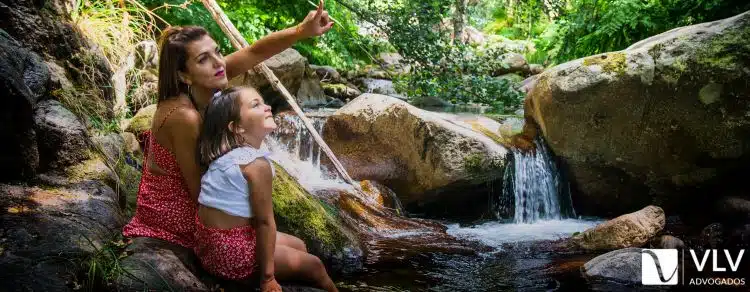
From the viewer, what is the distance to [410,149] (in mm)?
6980

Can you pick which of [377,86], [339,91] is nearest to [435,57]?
[339,91]

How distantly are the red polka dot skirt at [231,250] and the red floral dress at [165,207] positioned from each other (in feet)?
0.71

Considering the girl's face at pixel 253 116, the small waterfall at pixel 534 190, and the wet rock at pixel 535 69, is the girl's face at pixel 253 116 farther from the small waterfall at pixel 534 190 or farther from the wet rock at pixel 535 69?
the wet rock at pixel 535 69

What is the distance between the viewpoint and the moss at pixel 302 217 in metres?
4.27

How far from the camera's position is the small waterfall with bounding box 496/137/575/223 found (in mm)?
7070

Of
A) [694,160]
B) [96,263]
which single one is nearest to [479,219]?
[694,160]

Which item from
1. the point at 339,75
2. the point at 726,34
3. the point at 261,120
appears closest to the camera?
the point at 261,120

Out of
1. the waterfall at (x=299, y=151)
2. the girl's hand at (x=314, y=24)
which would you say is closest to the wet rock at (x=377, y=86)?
the waterfall at (x=299, y=151)

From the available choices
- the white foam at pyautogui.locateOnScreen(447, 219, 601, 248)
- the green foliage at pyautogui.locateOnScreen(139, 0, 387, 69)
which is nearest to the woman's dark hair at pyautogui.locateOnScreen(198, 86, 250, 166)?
the white foam at pyautogui.locateOnScreen(447, 219, 601, 248)

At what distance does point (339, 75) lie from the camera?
14.9 metres

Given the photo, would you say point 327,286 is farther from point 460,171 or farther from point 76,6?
point 460,171

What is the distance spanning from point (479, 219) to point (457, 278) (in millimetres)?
2587

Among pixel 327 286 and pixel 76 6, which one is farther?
pixel 76 6

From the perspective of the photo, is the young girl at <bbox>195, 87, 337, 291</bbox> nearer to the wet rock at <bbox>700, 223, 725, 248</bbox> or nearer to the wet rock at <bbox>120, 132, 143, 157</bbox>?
the wet rock at <bbox>120, 132, 143, 157</bbox>
